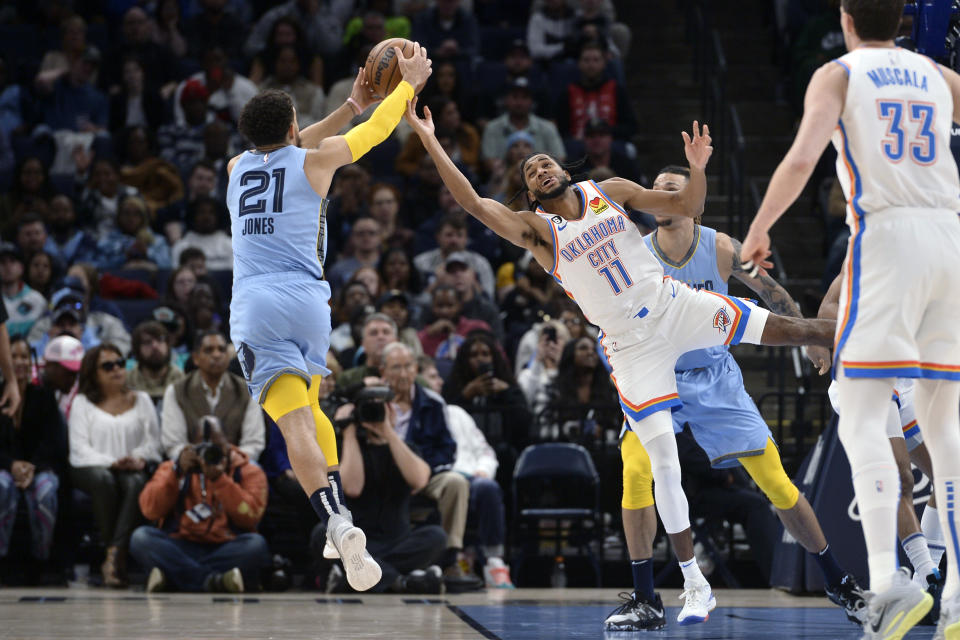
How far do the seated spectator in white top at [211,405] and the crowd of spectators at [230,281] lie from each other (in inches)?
0.6

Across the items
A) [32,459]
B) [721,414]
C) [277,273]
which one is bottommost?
[32,459]

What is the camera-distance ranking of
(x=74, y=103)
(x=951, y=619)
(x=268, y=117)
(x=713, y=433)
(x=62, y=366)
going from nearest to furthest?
(x=951, y=619) → (x=268, y=117) → (x=713, y=433) → (x=62, y=366) → (x=74, y=103)

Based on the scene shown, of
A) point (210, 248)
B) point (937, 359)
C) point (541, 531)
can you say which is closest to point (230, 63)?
point (210, 248)

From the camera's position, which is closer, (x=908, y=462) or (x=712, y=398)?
(x=908, y=462)

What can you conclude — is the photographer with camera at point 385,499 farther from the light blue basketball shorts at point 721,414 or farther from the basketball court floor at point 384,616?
the light blue basketball shorts at point 721,414

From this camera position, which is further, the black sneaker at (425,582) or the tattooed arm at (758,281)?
the black sneaker at (425,582)

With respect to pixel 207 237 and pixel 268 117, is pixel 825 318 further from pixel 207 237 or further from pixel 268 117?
pixel 207 237

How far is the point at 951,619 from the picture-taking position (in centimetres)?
448

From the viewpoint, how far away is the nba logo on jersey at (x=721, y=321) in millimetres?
6027

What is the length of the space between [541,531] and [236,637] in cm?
421

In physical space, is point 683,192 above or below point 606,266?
above

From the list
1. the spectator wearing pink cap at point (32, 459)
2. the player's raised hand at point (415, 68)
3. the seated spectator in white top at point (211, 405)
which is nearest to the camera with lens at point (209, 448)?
the seated spectator in white top at point (211, 405)

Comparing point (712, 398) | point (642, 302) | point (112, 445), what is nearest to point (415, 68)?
point (642, 302)

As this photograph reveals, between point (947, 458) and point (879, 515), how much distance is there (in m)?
0.34
